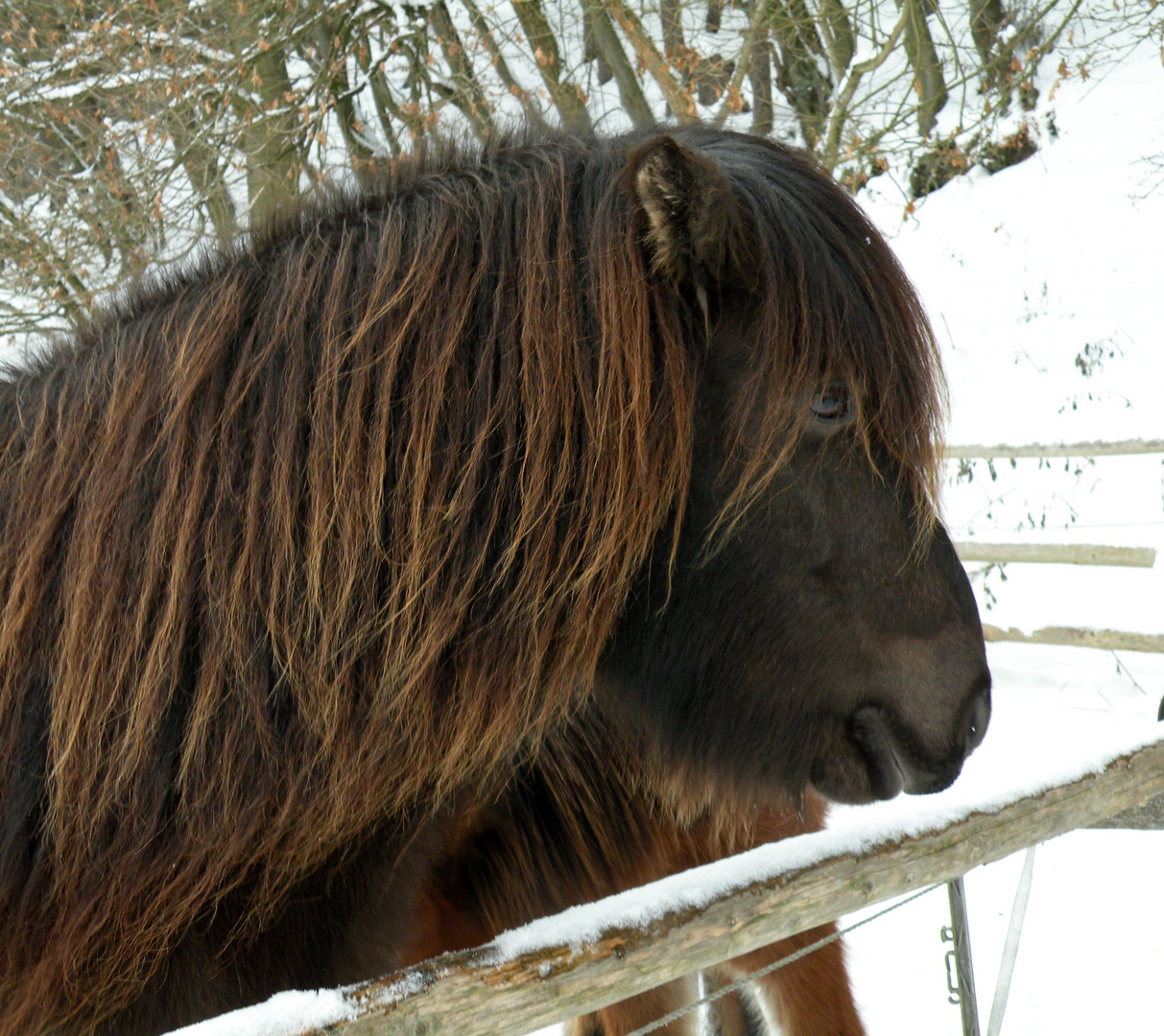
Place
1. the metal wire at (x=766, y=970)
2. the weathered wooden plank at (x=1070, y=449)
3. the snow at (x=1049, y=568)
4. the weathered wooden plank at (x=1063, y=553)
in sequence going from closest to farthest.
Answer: the metal wire at (x=766, y=970)
the snow at (x=1049, y=568)
the weathered wooden plank at (x=1063, y=553)
the weathered wooden plank at (x=1070, y=449)

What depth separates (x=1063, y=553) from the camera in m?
5.52

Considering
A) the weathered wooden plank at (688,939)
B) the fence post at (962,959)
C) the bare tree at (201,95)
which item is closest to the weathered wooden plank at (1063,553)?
the bare tree at (201,95)

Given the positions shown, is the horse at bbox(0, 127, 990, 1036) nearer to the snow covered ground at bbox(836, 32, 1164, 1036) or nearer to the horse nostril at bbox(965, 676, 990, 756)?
the horse nostril at bbox(965, 676, 990, 756)

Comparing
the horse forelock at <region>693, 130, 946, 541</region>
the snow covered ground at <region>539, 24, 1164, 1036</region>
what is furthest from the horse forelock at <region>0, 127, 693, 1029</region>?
the snow covered ground at <region>539, 24, 1164, 1036</region>

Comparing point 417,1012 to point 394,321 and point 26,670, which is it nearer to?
point 26,670

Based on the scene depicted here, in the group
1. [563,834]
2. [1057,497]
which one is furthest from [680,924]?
[1057,497]

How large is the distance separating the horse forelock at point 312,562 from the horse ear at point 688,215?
52mm

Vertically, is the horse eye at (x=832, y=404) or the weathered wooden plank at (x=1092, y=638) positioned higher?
the horse eye at (x=832, y=404)

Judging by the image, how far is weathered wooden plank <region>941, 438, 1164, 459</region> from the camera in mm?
5359

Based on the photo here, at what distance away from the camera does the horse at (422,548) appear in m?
1.26

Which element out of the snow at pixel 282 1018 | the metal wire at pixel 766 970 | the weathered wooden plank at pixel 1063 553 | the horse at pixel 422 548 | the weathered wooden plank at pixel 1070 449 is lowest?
the weathered wooden plank at pixel 1063 553

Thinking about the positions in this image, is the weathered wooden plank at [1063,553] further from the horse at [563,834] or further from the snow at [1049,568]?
the horse at [563,834]

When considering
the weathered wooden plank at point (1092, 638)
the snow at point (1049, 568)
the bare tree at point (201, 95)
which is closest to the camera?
the snow at point (1049, 568)

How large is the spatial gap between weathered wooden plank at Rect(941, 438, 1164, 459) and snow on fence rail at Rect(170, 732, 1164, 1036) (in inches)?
150
